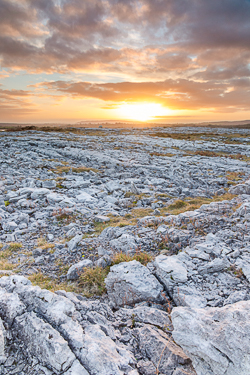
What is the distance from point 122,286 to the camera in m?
5.39

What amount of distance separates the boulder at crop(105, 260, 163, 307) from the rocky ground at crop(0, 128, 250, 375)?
0.03m

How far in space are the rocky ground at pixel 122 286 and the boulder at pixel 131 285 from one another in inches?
1.0

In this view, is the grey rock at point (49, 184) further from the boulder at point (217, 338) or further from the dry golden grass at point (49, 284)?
the boulder at point (217, 338)

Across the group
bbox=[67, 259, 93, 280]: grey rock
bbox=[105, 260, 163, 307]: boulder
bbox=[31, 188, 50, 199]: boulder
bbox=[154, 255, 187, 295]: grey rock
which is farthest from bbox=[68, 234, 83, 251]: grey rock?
bbox=[31, 188, 50, 199]: boulder

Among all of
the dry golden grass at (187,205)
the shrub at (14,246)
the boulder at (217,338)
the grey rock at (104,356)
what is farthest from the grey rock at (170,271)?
the shrub at (14,246)

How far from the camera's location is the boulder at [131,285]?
16.7ft

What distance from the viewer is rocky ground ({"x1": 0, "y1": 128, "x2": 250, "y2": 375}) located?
3.19m

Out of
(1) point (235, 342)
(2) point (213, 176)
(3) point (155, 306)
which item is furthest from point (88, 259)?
(2) point (213, 176)

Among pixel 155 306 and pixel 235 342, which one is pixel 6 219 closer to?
pixel 155 306

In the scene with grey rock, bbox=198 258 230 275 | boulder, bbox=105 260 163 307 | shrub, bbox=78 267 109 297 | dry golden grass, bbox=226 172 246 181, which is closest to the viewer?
boulder, bbox=105 260 163 307

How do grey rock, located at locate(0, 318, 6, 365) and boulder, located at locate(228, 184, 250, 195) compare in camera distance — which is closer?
grey rock, located at locate(0, 318, 6, 365)

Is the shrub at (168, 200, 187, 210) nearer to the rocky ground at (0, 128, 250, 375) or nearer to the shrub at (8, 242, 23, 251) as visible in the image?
the rocky ground at (0, 128, 250, 375)

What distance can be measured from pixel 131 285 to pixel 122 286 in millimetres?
256

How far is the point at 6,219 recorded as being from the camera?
10094 mm
